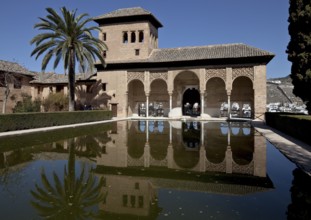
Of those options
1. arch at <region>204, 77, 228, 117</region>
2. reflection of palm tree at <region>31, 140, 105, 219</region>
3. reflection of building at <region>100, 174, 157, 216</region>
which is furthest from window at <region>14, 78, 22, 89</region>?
reflection of building at <region>100, 174, 157, 216</region>

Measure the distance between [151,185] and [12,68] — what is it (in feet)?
104

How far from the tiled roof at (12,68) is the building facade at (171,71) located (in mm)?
9381

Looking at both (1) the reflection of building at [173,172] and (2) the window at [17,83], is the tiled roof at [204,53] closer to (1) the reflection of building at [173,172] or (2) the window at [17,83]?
(2) the window at [17,83]

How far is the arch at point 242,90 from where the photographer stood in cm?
3006

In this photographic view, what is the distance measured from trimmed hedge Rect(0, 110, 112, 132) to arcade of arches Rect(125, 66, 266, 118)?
31.1 feet

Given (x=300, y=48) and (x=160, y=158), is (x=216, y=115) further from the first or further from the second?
(x=160, y=158)

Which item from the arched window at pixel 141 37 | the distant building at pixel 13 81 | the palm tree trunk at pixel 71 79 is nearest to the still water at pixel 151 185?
the palm tree trunk at pixel 71 79

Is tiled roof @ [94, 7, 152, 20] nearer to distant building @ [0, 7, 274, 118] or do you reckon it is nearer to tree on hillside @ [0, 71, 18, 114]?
distant building @ [0, 7, 274, 118]

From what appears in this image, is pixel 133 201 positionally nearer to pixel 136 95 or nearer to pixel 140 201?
pixel 140 201

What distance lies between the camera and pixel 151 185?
17.4ft

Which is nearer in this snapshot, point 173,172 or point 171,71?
point 173,172

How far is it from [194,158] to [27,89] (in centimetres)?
3136

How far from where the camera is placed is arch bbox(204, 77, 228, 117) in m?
31.1

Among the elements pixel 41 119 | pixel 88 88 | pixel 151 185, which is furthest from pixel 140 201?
pixel 88 88
